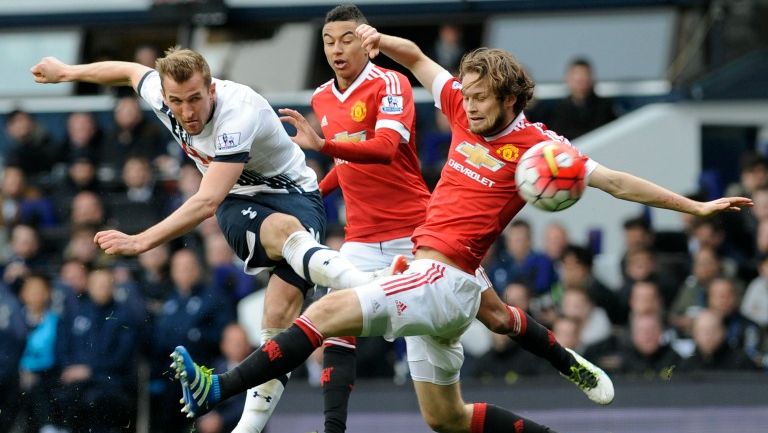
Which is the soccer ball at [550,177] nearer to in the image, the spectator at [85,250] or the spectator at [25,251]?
the spectator at [85,250]

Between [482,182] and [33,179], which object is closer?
[482,182]

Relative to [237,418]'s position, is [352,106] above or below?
above

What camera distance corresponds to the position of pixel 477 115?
7.86 m

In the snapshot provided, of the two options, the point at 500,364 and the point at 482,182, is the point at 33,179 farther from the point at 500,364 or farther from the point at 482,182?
the point at 482,182

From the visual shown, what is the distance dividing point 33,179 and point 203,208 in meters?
8.65

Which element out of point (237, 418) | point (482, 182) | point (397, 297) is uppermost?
point (482, 182)

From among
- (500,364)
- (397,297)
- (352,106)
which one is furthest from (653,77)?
(397,297)

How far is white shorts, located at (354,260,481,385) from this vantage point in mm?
7641

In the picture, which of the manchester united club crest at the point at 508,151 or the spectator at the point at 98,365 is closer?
the manchester united club crest at the point at 508,151

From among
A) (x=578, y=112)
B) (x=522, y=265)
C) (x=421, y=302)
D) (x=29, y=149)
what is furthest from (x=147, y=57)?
(x=421, y=302)

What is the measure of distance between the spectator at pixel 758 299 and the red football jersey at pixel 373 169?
4070 mm

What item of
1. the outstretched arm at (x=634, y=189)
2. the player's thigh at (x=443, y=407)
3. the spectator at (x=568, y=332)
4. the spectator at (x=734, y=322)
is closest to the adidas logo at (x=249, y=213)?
the player's thigh at (x=443, y=407)

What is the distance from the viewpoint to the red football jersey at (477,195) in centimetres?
789

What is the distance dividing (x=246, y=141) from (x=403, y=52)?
1.12 meters
